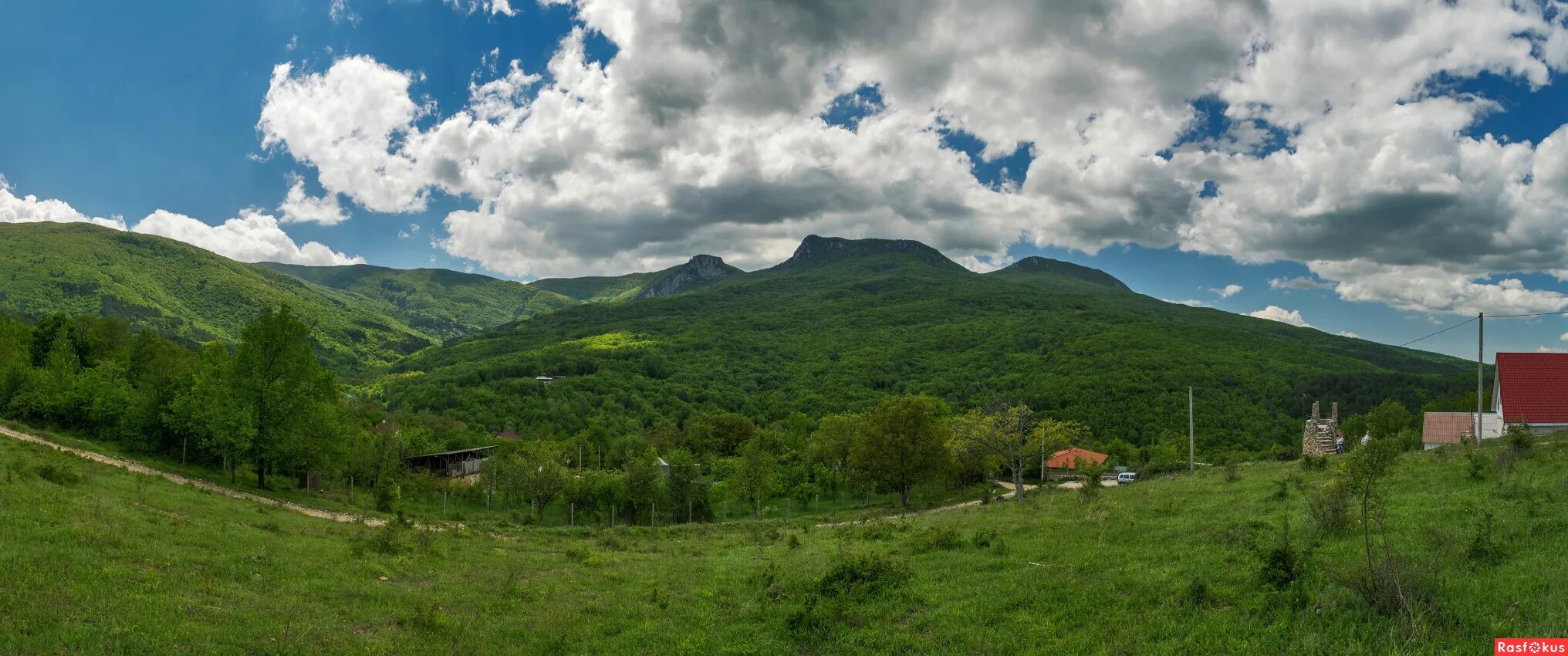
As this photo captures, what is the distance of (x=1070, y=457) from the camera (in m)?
75.2

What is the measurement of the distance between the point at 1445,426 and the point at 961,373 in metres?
93.4

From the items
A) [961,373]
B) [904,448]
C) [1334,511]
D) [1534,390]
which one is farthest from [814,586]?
[961,373]

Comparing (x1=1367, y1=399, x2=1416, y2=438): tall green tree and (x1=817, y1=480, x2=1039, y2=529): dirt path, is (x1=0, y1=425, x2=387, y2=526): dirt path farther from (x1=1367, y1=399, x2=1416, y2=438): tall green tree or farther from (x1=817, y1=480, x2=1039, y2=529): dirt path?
(x1=1367, y1=399, x2=1416, y2=438): tall green tree

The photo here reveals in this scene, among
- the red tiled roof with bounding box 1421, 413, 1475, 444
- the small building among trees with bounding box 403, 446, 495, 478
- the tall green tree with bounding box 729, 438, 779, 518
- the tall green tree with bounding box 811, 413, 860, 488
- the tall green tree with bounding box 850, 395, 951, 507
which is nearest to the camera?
the red tiled roof with bounding box 1421, 413, 1475, 444

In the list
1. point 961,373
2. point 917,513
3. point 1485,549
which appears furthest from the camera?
point 961,373

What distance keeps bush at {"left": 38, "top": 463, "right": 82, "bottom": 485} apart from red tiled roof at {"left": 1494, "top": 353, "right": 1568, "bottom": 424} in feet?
188

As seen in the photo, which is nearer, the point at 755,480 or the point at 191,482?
the point at 191,482

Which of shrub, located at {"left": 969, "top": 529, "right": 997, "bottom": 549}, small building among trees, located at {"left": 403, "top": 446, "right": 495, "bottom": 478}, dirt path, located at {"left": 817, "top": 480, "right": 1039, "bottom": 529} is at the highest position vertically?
shrub, located at {"left": 969, "top": 529, "right": 997, "bottom": 549}

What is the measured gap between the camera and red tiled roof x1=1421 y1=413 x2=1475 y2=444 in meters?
41.4

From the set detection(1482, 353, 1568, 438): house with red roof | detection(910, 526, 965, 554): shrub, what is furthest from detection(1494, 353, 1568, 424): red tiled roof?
detection(910, 526, 965, 554): shrub

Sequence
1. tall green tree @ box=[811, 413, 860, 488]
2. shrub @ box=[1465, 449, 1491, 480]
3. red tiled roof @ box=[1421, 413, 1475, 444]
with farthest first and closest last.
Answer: tall green tree @ box=[811, 413, 860, 488] < red tiled roof @ box=[1421, 413, 1475, 444] < shrub @ box=[1465, 449, 1491, 480]

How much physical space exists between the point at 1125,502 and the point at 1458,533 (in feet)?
36.3

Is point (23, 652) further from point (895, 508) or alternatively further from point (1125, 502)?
point (895, 508)

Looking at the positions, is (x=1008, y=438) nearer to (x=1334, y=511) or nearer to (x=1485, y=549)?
(x=1334, y=511)
